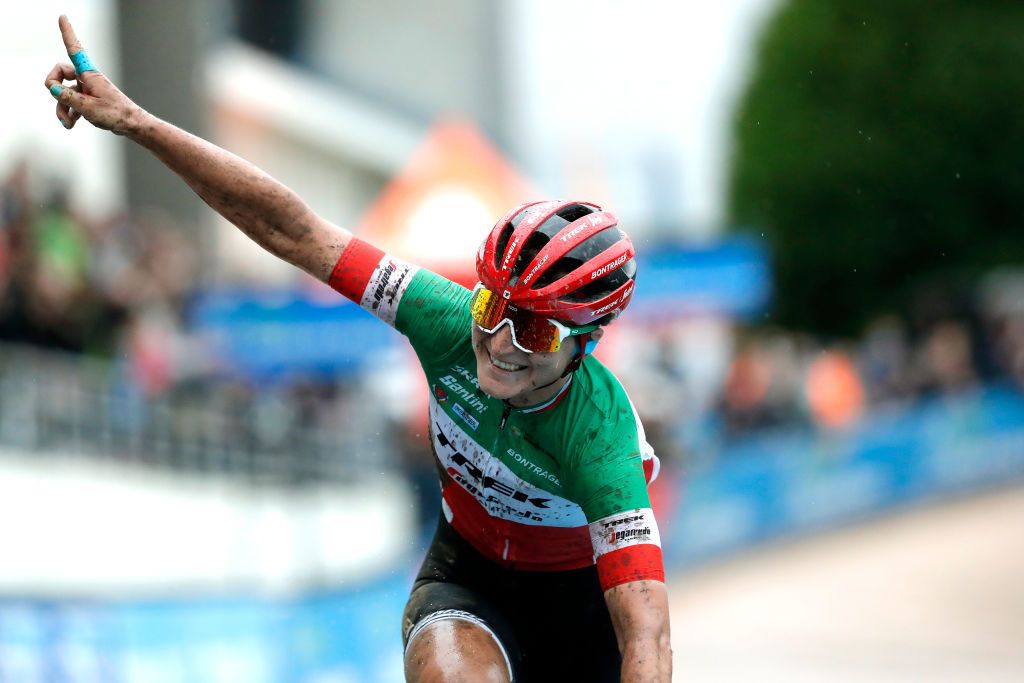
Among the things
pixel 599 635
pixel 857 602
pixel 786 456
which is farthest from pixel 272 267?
pixel 599 635

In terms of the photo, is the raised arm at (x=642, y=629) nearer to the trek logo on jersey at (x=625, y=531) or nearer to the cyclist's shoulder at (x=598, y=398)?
the trek logo on jersey at (x=625, y=531)

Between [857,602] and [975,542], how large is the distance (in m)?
3.30

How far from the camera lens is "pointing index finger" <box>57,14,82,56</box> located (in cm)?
457

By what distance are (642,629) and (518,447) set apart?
2.76ft

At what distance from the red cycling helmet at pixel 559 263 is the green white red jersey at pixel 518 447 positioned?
37cm

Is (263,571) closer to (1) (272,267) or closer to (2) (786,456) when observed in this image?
(2) (786,456)

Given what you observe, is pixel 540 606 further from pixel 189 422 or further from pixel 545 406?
pixel 189 422

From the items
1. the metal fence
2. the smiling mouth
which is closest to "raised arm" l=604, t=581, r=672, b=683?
the smiling mouth

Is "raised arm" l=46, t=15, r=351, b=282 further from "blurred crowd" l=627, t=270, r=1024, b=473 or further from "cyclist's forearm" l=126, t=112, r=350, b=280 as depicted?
"blurred crowd" l=627, t=270, r=1024, b=473

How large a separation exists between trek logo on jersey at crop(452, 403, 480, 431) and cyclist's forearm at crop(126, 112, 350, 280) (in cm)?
65

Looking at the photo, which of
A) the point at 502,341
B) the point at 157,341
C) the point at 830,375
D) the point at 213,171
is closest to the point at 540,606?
the point at 502,341

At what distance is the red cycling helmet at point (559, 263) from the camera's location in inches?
170

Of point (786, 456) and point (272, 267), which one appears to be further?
point (272, 267)

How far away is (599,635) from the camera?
5.28 m
